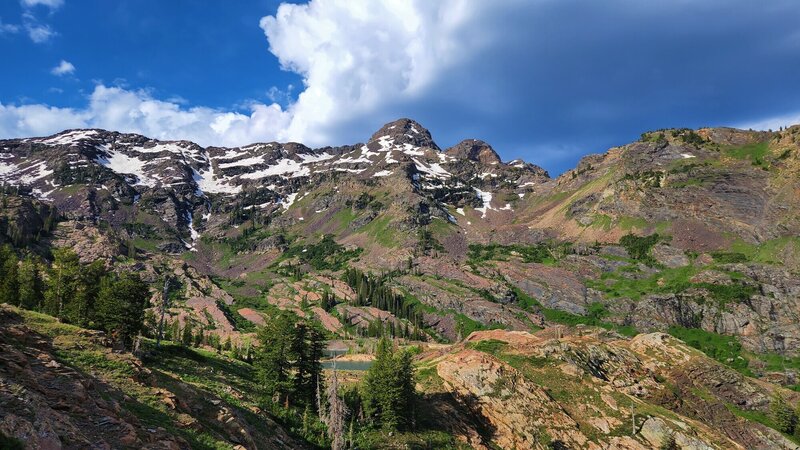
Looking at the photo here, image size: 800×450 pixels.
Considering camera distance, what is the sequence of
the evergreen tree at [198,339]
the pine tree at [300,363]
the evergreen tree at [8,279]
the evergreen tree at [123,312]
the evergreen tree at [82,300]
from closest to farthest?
1. the pine tree at [300,363]
2. the evergreen tree at [123,312]
3. the evergreen tree at [82,300]
4. the evergreen tree at [8,279]
5. the evergreen tree at [198,339]

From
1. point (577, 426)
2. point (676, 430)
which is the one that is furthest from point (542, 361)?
point (676, 430)

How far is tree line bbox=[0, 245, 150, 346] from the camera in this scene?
57250 mm

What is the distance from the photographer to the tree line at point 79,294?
5725cm

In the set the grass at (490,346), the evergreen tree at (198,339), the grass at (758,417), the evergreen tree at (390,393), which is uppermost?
the grass at (490,346)

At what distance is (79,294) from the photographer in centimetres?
6900

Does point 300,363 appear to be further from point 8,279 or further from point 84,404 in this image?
point 8,279

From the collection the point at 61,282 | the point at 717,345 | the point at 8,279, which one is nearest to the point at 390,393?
the point at 61,282

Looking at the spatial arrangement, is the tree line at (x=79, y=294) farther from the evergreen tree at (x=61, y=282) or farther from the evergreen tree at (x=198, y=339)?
the evergreen tree at (x=198, y=339)

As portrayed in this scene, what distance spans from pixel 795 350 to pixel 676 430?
151113 mm

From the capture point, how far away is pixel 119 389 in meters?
28.3

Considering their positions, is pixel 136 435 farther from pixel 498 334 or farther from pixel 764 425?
pixel 764 425

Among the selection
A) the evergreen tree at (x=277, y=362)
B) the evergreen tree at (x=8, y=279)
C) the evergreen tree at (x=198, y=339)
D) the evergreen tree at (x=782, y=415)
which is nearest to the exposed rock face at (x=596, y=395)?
the evergreen tree at (x=782, y=415)

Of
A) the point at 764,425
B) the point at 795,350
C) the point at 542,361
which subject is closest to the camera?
the point at 542,361

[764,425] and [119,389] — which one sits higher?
[119,389]
